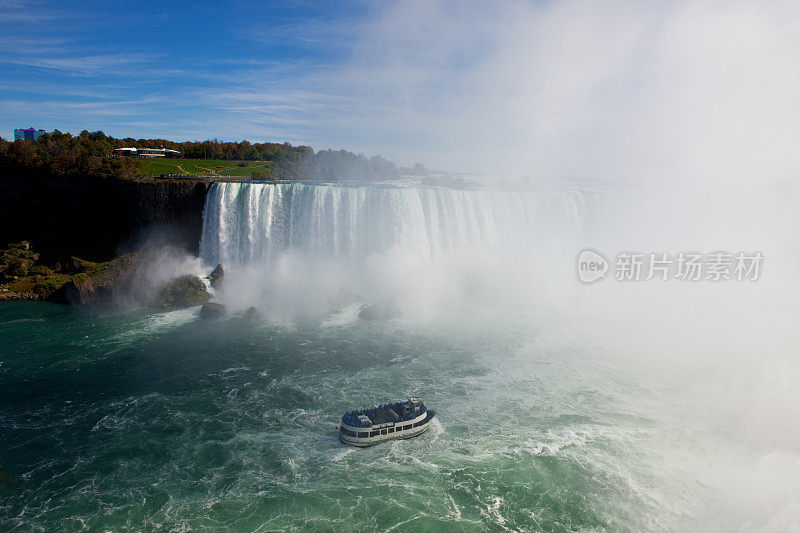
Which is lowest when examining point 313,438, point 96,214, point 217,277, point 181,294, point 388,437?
point 313,438

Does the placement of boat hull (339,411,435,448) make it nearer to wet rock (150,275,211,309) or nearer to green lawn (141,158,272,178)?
wet rock (150,275,211,309)

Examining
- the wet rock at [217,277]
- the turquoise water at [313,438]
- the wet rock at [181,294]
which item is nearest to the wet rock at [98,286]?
the wet rock at [181,294]

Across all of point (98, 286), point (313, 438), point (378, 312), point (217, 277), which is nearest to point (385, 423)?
point (313, 438)

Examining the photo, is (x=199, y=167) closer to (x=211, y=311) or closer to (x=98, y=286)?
(x=98, y=286)

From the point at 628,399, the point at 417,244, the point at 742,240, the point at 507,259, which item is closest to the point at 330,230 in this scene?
the point at 417,244

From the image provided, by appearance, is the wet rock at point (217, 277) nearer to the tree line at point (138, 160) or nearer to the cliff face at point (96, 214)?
the cliff face at point (96, 214)

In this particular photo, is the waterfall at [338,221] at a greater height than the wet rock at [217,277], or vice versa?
the waterfall at [338,221]

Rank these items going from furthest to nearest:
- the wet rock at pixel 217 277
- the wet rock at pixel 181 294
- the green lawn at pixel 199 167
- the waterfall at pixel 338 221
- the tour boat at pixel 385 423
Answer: the green lawn at pixel 199 167 → the waterfall at pixel 338 221 → the wet rock at pixel 217 277 → the wet rock at pixel 181 294 → the tour boat at pixel 385 423
